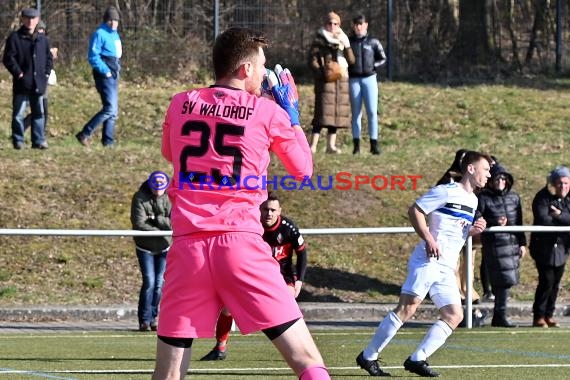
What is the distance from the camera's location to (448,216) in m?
10.9

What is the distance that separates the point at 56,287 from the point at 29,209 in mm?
1693

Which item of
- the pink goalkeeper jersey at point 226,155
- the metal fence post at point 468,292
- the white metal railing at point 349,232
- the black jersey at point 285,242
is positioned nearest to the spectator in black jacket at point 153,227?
the white metal railing at point 349,232

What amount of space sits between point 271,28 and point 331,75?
7.21 metres

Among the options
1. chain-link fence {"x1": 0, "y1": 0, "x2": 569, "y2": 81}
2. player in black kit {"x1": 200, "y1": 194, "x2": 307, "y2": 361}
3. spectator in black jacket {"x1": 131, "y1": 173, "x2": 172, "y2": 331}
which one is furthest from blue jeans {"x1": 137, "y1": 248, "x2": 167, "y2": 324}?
chain-link fence {"x1": 0, "y1": 0, "x2": 569, "y2": 81}

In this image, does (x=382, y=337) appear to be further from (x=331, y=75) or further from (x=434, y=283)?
(x=331, y=75)

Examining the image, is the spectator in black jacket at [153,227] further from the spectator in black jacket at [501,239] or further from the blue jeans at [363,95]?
the blue jeans at [363,95]

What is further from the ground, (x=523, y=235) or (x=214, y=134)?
(x=214, y=134)

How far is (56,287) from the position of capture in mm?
17875

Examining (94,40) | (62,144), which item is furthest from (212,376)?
(62,144)

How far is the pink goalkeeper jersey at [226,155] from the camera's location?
6.28 m

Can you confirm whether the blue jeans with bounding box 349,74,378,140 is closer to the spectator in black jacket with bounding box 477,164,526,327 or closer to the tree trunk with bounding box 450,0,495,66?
the spectator in black jacket with bounding box 477,164,526,327

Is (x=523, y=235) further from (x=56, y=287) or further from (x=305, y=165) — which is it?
(x=305, y=165)

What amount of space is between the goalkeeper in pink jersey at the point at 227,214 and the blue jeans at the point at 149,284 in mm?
8971

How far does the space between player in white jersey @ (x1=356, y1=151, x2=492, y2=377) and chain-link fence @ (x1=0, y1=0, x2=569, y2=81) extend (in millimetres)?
16001
